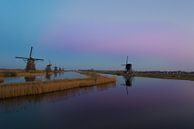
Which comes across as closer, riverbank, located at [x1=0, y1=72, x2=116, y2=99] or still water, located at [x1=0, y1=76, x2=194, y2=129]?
still water, located at [x1=0, y1=76, x2=194, y2=129]

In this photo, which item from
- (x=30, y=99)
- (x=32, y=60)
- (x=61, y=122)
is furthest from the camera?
(x=32, y=60)

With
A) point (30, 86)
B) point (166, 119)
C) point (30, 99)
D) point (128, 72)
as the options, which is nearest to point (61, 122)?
point (166, 119)

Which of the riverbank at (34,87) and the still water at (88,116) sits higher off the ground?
the riverbank at (34,87)

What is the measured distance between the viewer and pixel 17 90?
28234mm

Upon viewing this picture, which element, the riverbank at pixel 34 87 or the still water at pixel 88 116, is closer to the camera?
the still water at pixel 88 116

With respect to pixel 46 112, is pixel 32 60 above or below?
above

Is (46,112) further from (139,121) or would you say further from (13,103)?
(139,121)

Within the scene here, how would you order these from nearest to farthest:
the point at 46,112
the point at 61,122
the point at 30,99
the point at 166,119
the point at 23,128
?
the point at 23,128, the point at 61,122, the point at 166,119, the point at 46,112, the point at 30,99

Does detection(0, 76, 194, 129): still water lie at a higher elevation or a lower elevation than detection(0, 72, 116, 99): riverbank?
lower

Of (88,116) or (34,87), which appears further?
(34,87)

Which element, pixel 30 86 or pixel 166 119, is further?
pixel 30 86

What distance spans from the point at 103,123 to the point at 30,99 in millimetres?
11565

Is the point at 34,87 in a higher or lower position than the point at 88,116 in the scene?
higher

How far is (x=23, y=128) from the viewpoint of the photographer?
1603cm
